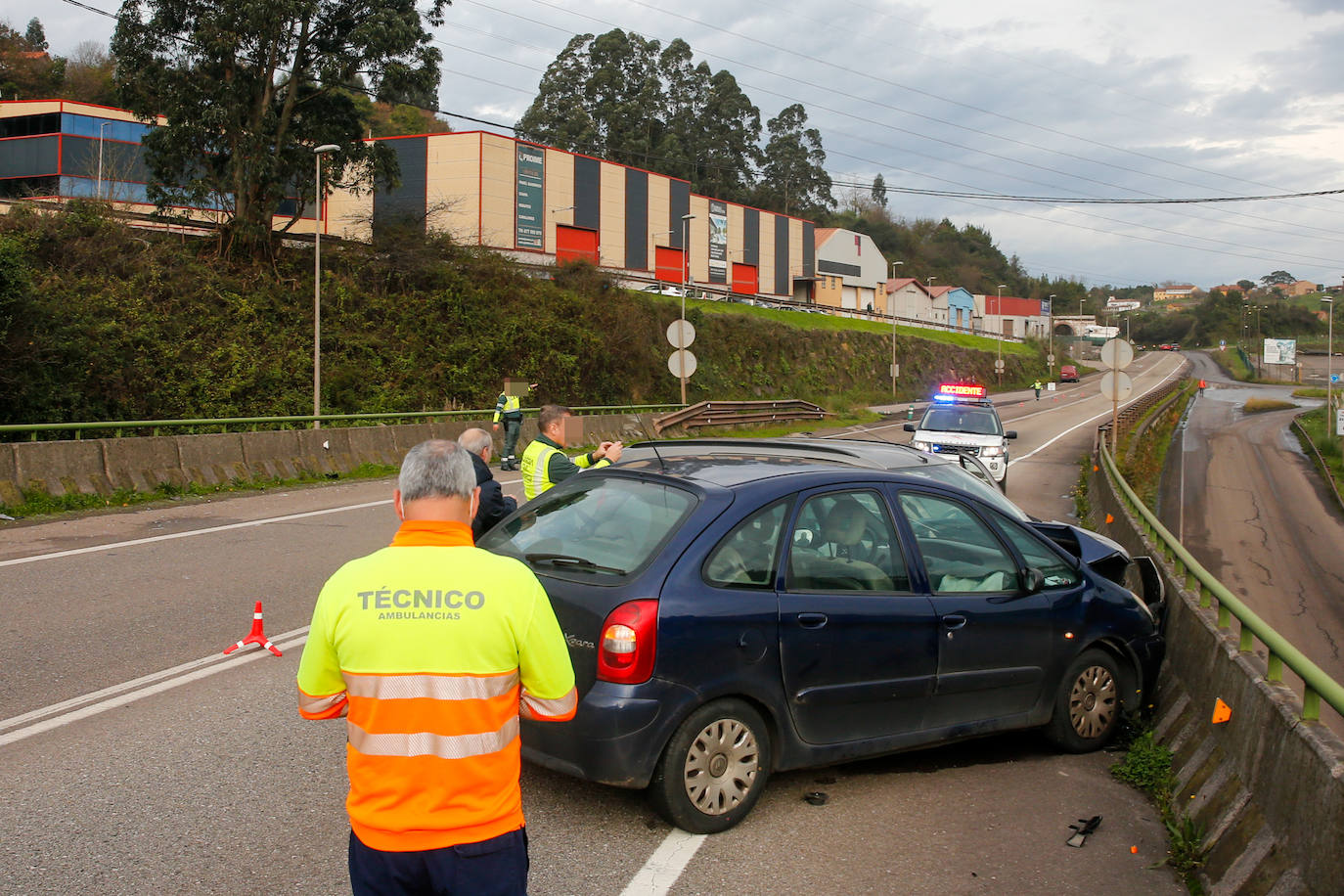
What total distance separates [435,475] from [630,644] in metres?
1.96

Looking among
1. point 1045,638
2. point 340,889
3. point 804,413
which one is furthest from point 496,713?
point 804,413

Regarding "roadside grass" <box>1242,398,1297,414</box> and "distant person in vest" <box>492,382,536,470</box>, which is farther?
"roadside grass" <box>1242,398,1297,414</box>

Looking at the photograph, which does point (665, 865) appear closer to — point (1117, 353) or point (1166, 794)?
point (1166, 794)

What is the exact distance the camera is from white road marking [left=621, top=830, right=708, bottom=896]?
418 cm

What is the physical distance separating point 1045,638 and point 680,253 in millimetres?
67399

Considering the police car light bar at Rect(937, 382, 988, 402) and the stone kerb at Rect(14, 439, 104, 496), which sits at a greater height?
the police car light bar at Rect(937, 382, 988, 402)

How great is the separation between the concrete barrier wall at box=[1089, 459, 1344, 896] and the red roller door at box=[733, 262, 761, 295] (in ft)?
246

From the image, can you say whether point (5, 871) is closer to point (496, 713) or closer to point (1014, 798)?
→ point (496, 713)

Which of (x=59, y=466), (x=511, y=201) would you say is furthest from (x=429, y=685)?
(x=511, y=201)

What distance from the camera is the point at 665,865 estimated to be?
4426mm

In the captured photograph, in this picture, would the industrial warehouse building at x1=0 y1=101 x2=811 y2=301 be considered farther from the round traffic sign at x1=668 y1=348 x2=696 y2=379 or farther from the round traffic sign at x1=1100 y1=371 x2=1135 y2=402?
the round traffic sign at x1=1100 y1=371 x2=1135 y2=402

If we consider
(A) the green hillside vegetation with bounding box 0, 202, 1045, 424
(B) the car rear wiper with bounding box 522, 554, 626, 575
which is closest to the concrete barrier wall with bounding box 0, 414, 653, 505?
(A) the green hillside vegetation with bounding box 0, 202, 1045, 424

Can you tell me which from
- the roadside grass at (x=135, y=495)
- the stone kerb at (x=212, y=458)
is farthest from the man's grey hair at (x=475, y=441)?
the stone kerb at (x=212, y=458)

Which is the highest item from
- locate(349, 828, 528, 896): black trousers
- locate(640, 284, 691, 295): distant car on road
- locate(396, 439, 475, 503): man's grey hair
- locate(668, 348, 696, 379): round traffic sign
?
locate(640, 284, 691, 295): distant car on road
